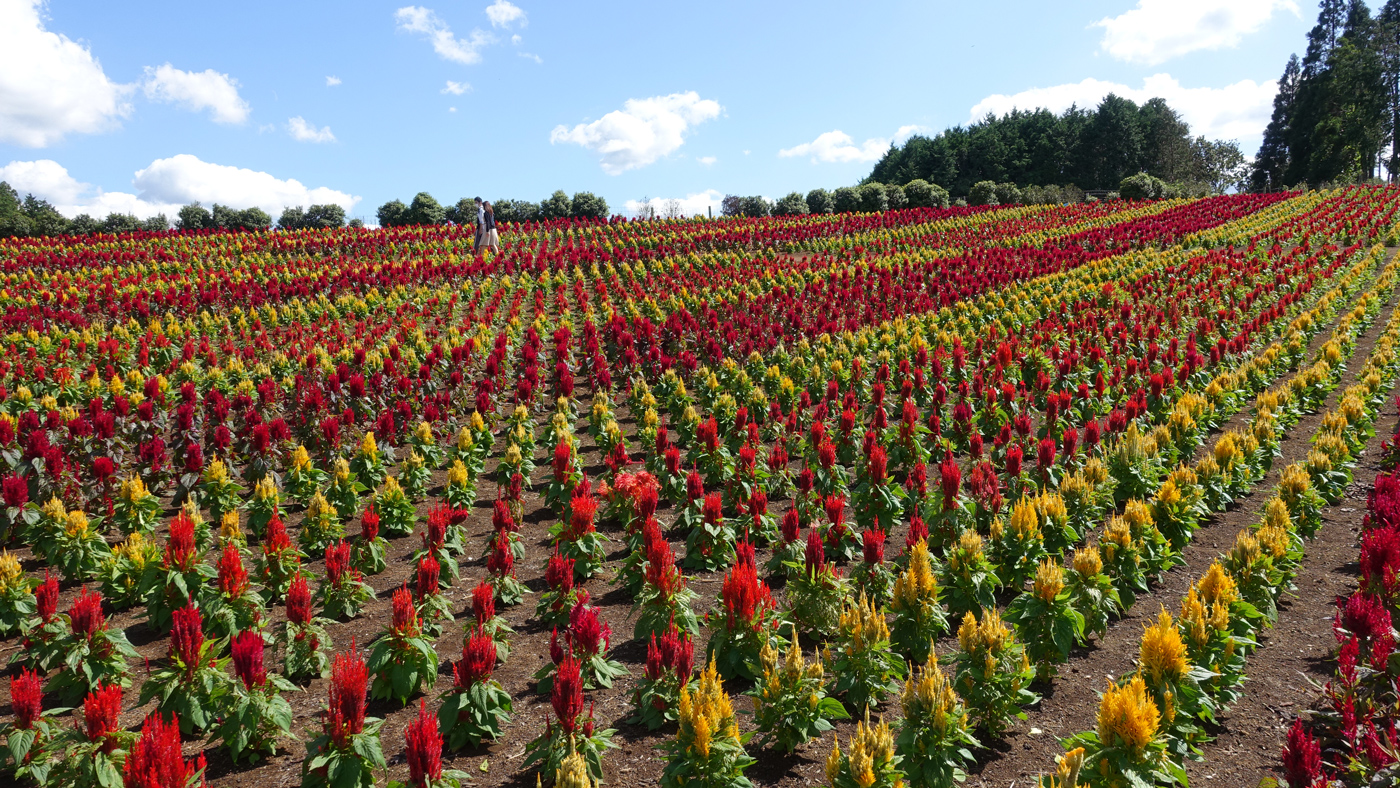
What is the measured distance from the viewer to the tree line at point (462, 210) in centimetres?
4659

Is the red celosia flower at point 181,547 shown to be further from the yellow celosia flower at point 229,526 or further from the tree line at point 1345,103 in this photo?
the tree line at point 1345,103

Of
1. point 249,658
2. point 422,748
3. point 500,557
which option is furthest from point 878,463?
point 249,658

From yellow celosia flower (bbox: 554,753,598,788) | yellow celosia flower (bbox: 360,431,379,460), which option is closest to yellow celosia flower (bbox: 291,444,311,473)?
yellow celosia flower (bbox: 360,431,379,460)

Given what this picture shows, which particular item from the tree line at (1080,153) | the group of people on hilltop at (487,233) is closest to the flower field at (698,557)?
the group of people on hilltop at (487,233)

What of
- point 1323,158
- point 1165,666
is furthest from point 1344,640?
point 1323,158

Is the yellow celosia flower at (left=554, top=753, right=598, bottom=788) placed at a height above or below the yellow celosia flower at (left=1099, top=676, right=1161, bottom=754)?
above

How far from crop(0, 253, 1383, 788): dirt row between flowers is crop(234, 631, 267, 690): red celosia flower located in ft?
1.40

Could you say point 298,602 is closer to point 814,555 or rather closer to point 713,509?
point 713,509

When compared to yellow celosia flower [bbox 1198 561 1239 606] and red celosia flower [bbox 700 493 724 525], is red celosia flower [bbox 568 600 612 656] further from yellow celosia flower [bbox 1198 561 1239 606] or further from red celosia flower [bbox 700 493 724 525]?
yellow celosia flower [bbox 1198 561 1239 606]

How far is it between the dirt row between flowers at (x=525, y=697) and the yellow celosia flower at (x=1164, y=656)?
0.70 m

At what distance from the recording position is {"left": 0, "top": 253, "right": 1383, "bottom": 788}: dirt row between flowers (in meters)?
4.41

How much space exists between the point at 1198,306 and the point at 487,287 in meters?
18.5

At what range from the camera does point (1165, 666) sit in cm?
429

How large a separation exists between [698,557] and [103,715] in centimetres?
433
